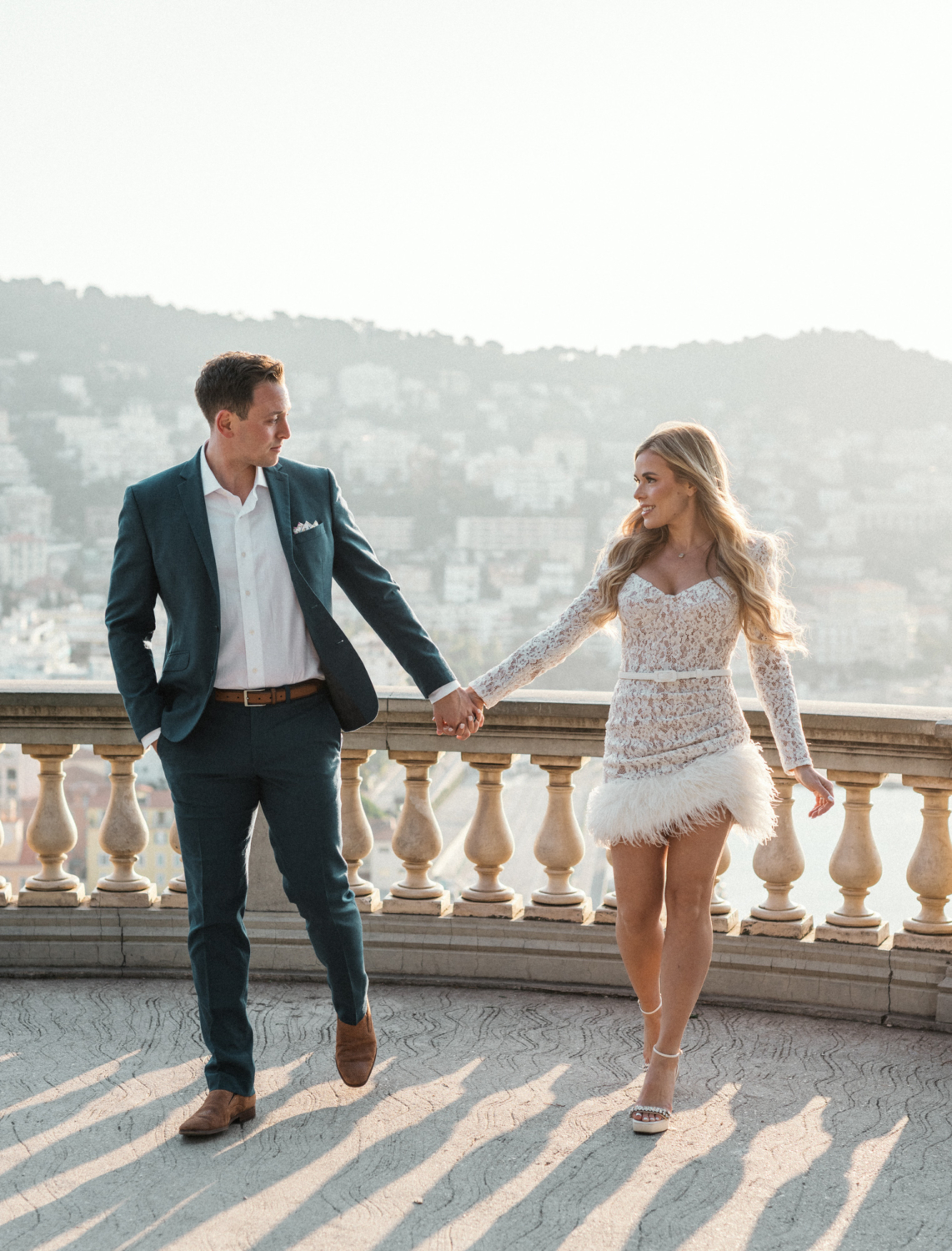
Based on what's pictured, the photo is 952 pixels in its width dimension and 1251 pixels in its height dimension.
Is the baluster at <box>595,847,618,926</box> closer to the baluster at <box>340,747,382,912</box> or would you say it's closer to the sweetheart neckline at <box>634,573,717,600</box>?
the baluster at <box>340,747,382,912</box>

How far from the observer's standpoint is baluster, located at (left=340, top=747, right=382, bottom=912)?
14.1 ft

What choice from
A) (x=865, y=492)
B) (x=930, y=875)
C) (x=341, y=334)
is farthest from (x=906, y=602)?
(x=930, y=875)

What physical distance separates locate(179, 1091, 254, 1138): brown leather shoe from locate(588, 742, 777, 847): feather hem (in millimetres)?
1115

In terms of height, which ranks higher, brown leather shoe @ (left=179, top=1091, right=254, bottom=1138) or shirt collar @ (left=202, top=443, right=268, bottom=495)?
shirt collar @ (left=202, top=443, right=268, bottom=495)

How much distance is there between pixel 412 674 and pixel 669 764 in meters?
0.73

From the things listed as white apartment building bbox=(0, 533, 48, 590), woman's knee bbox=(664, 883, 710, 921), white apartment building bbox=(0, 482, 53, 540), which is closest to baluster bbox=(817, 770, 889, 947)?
woman's knee bbox=(664, 883, 710, 921)

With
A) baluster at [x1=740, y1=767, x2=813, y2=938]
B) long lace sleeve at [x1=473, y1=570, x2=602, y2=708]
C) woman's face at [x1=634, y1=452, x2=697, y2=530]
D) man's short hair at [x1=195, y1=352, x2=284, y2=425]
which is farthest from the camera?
baluster at [x1=740, y1=767, x2=813, y2=938]

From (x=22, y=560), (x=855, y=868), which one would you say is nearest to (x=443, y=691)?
(x=855, y=868)

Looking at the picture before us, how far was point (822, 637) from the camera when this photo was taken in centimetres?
4778

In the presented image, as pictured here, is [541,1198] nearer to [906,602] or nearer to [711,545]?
[711,545]

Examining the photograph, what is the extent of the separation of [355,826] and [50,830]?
107cm

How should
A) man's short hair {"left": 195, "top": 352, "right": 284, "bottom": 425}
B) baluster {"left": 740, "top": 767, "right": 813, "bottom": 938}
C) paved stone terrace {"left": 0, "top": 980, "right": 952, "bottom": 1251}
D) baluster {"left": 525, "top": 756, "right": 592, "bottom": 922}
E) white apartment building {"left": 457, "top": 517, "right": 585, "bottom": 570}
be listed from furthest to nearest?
white apartment building {"left": 457, "top": 517, "right": 585, "bottom": 570} → baluster {"left": 525, "top": 756, "right": 592, "bottom": 922} → baluster {"left": 740, "top": 767, "right": 813, "bottom": 938} → man's short hair {"left": 195, "top": 352, "right": 284, "bottom": 425} → paved stone terrace {"left": 0, "top": 980, "right": 952, "bottom": 1251}

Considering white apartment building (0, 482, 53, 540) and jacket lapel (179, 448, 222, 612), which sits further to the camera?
white apartment building (0, 482, 53, 540)

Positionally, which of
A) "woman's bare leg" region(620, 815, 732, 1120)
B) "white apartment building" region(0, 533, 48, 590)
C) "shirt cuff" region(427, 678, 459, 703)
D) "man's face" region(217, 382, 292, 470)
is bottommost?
"woman's bare leg" region(620, 815, 732, 1120)
